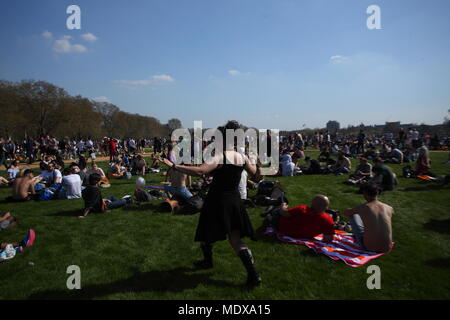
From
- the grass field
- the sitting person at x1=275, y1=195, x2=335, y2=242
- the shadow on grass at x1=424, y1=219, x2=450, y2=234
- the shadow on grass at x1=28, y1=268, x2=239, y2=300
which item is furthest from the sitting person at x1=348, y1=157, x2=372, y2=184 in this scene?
the shadow on grass at x1=28, y1=268, x2=239, y2=300

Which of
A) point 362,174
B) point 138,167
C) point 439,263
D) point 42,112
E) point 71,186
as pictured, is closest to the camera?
point 439,263

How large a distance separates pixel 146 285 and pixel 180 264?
674 mm

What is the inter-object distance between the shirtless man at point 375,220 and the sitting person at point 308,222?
440 millimetres

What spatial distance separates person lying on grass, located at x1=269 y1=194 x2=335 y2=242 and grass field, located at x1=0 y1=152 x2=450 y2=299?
34 cm

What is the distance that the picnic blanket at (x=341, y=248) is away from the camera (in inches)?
161

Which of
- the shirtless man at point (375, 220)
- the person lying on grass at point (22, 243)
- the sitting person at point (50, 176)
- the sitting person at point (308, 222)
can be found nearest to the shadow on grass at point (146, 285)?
the person lying on grass at point (22, 243)

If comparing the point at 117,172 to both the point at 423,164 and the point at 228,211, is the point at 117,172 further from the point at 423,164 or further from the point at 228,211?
the point at 423,164

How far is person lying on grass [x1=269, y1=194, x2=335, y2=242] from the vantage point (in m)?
4.48

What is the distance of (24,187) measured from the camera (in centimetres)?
777

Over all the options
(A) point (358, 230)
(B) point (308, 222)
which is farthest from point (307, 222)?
(A) point (358, 230)

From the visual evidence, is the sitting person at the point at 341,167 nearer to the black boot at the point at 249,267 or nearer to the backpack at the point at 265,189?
the backpack at the point at 265,189

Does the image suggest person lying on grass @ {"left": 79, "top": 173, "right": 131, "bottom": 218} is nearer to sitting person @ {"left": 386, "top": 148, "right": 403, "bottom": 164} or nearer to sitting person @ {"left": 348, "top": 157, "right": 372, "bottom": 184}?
sitting person @ {"left": 348, "top": 157, "right": 372, "bottom": 184}
